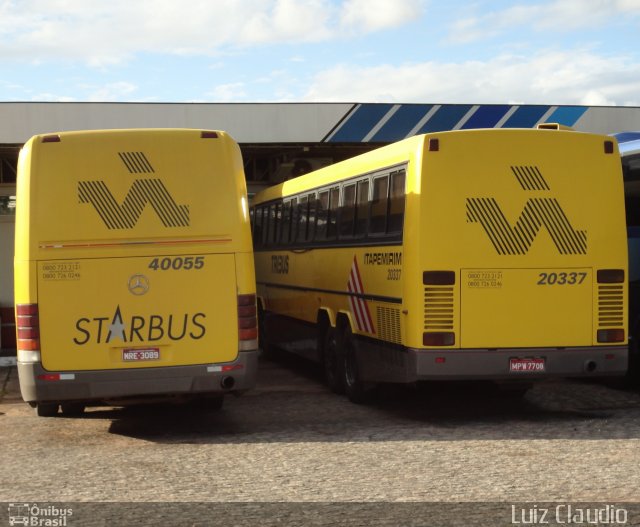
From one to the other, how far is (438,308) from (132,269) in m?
3.11

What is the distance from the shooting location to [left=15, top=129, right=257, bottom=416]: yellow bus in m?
11.4

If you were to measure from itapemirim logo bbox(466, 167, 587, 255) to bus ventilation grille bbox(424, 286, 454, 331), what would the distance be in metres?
0.74

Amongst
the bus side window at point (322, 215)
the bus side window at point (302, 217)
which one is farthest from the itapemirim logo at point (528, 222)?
the bus side window at point (302, 217)

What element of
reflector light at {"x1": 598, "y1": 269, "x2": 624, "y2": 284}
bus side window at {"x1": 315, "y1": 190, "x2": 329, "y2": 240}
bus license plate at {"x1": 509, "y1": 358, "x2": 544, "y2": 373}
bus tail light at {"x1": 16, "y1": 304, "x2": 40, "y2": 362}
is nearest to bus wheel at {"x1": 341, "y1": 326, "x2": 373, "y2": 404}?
bus side window at {"x1": 315, "y1": 190, "x2": 329, "y2": 240}

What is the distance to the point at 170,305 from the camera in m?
11.5

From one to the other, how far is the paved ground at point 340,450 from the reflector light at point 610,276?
147 centimetres

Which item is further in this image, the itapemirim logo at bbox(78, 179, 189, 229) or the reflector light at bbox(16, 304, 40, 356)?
the itapemirim logo at bbox(78, 179, 189, 229)

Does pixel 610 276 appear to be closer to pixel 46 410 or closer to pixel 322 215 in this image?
pixel 322 215

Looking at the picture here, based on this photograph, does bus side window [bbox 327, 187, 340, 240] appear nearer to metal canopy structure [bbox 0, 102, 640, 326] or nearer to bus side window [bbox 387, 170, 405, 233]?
bus side window [bbox 387, 170, 405, 233]

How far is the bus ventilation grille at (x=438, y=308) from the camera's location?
39.3 ft

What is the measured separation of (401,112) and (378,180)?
12399mm

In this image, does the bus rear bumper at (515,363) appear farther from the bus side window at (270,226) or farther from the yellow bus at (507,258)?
the bus side window at (270,226)

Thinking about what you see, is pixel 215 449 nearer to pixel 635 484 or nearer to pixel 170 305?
pixel 170 305

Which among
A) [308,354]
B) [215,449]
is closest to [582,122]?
[308,354]
